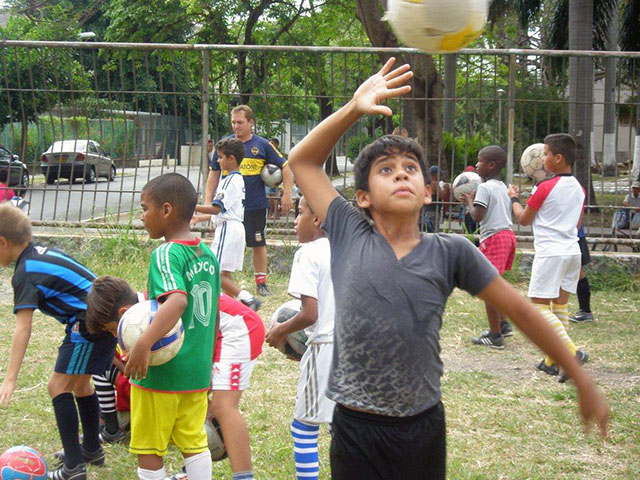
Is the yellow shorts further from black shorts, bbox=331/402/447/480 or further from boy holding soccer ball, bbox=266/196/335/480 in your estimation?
black shorts, bbox=331/402/447/480

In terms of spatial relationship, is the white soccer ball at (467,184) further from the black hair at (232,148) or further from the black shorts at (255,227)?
the black shorts at (255,227)

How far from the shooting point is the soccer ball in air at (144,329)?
129 inches

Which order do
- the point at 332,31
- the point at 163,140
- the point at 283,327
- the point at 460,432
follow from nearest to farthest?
the point at 283,327 → the point at 460,432 → the point at 163,140 → the point at 332,31

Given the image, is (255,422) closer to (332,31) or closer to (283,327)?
(283,327)

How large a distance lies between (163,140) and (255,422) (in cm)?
620

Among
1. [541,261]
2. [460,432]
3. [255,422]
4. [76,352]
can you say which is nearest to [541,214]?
[541,261]

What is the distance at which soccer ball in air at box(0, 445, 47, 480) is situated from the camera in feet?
12.0

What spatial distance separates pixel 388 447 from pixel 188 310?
1.31 m

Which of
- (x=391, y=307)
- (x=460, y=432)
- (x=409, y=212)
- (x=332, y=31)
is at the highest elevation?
(x=332, y=31)

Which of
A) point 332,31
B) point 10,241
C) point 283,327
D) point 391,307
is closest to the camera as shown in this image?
point 391,307

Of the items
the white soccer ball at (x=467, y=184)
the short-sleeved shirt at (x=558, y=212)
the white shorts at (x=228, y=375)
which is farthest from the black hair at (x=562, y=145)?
the white shorts at (x=228, y=375)

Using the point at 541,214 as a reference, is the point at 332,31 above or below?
above

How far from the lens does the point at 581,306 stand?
25.3 ft

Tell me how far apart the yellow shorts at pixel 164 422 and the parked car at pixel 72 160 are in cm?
667
